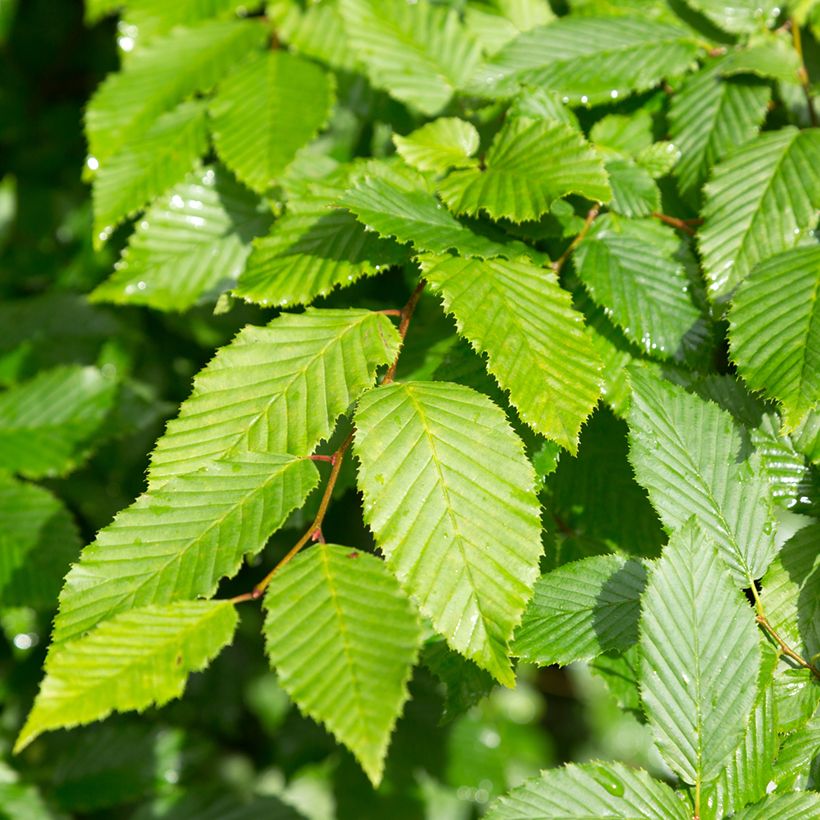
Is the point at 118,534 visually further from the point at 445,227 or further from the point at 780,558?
the point at 780,558

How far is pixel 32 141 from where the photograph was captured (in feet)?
7.84

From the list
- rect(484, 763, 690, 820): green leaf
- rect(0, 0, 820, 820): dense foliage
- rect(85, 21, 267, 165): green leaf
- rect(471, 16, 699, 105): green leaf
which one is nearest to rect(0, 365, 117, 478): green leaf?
rect(0, 0, 820, 820): dense foliage

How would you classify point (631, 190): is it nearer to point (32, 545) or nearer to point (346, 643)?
point (346, 643)

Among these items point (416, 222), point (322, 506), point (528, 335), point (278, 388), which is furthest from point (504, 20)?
point (322, 506)

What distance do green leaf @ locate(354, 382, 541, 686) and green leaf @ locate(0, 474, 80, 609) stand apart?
707 millimetres

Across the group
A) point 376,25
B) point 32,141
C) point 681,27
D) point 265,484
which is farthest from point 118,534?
point 32,141

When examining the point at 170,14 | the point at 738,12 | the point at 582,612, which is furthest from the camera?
the point at 170,14

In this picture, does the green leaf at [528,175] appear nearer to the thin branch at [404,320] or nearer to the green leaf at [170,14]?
the thin branch at [404,320]

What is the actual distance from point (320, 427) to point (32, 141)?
1.90 metres

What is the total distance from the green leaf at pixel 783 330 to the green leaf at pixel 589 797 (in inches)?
17.1

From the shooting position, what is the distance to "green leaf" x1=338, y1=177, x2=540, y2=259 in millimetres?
987

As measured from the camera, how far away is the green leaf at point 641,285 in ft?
3.64

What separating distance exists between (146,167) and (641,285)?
857 mm

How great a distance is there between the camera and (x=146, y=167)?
4.71 feet
